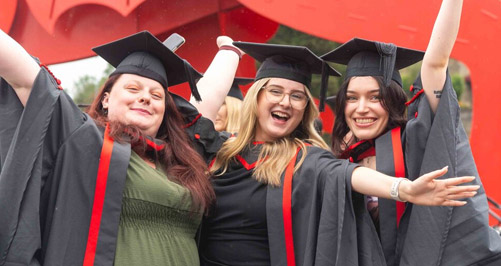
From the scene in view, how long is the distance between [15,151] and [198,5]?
14.0 feet

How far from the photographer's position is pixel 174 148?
3.10m

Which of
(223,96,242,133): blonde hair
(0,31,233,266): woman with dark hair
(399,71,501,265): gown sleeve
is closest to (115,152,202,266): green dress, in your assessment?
(0,31,233,266): woman with dark hair

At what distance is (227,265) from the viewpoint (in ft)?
10.1

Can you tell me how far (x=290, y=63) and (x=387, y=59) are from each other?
0.57 metres

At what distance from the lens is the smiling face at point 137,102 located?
9.71 ft

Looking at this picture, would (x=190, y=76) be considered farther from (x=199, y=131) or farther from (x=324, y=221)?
(x=324, y=221)

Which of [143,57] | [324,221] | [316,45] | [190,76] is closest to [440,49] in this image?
[324,221]

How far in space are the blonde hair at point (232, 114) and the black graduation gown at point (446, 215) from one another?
2.57 m

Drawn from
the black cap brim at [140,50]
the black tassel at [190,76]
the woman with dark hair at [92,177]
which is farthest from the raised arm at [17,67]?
the black tassel at [190,76]

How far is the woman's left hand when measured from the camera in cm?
233

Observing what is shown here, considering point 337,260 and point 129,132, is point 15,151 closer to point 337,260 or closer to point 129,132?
point 129,132

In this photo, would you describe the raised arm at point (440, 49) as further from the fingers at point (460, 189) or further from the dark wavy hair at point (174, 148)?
the dark wavy hair at point (174, 148)

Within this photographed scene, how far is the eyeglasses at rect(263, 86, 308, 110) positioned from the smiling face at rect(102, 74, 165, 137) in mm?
→ 591

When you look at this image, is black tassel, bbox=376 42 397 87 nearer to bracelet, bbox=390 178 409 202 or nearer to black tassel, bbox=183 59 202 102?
bracelet, bbox=390 178 409 202
